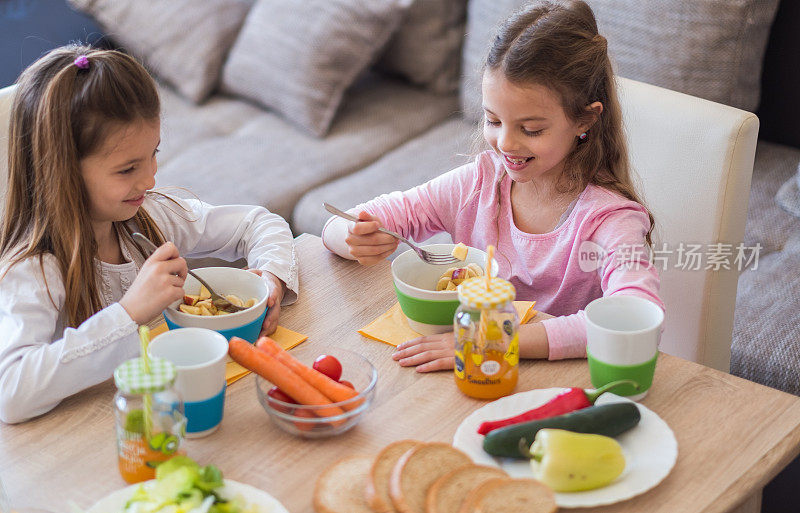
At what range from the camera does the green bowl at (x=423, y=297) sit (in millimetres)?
1311

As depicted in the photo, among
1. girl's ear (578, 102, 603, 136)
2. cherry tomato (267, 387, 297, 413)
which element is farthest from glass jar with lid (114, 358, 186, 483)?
girl's ear (578, 102, 603, 136)

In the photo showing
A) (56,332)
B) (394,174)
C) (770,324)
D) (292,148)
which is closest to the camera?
(56,332)

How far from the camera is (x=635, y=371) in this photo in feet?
3.79

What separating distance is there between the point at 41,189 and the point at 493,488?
81cm

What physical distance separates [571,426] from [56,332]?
2.62ft

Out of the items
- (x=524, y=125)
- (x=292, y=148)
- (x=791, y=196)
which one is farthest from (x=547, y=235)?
(x=292, y=148)

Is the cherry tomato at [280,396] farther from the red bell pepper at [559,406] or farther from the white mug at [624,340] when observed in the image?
the white mug at [624,340]

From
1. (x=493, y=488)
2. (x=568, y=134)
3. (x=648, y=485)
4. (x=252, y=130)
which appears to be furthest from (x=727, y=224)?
(x=252, y=130)

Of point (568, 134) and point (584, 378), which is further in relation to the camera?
point (568, 134)

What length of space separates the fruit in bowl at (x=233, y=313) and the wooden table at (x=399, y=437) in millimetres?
80

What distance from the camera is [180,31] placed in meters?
3.00

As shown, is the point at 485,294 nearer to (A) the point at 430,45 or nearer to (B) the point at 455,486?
(B) the point at 455,486

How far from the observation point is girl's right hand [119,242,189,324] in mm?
1246

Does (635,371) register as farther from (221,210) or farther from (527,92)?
(221,210)
